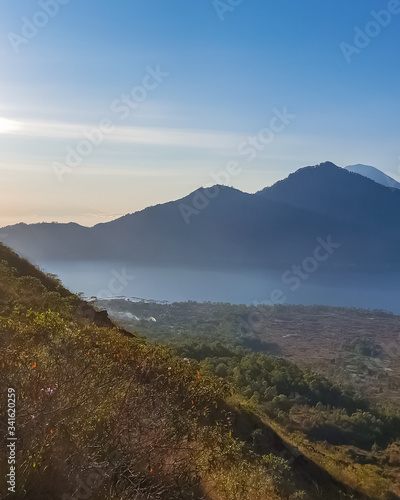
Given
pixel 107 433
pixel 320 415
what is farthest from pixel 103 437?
pixel 320 415

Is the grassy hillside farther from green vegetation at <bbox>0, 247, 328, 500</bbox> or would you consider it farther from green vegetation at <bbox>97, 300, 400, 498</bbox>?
green vegetation at <bbox>97, 300, 400, 498</bbox>

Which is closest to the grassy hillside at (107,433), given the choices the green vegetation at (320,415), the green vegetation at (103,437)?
the green vegetation at (103,437)

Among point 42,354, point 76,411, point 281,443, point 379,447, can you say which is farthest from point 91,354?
point 379,447

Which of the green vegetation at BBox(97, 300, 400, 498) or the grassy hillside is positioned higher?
the grassy hillside

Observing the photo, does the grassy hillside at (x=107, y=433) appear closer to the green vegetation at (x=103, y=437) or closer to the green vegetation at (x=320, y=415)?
the green vegetation at (x=103, y=437)

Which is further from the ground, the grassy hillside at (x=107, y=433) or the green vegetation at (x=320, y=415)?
the grassy hillside at (x=107, y=433)

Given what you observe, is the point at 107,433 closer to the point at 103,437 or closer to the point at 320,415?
the point at 103,437

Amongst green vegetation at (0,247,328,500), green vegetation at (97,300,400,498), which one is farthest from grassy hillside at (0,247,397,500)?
green vegetation at (97,300,400,498)

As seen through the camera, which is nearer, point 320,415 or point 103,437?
point 103,437

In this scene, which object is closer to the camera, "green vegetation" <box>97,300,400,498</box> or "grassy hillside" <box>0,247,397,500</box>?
"grassy hillside" <box>0,247,397,500</box>

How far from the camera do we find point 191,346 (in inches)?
1257

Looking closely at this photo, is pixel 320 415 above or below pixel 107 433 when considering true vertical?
below

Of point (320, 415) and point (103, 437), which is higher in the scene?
point (103, 437)

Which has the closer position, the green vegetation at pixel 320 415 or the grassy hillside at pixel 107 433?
the grassy hillside at pixel 107 433
